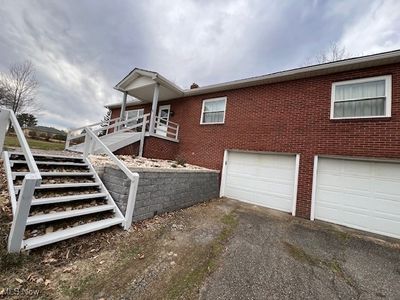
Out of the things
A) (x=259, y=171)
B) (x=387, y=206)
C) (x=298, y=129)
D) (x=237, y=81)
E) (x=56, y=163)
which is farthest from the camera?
(x=237, y=81)

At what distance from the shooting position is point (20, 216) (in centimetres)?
254

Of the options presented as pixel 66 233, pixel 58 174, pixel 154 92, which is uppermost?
pixel 154 92

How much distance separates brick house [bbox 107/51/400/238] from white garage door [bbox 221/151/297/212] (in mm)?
37

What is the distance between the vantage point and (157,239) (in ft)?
12.6

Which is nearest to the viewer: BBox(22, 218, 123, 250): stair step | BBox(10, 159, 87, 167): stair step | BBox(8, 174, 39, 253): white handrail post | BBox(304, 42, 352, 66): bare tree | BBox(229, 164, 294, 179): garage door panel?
BBox(8, 174, 39, 253): white handrail post

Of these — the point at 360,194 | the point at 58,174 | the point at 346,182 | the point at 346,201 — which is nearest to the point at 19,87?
the point at 58,174

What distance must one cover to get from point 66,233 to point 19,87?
29.2m

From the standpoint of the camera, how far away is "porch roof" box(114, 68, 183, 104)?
9.34m

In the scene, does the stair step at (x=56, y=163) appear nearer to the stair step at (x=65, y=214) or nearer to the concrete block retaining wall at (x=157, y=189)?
the concrete block retaining wall at (x=157, y=189)

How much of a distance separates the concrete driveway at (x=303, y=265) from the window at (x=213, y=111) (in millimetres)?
5222

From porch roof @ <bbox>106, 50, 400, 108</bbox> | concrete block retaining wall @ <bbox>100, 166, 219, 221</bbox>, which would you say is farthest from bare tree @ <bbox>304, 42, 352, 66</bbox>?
concrete block retaining wall @ <bbox>100, 166, 219, 221</bbox>

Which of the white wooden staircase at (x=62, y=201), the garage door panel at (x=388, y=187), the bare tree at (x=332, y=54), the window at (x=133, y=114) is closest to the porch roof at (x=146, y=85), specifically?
the window at (x=133, y=114)

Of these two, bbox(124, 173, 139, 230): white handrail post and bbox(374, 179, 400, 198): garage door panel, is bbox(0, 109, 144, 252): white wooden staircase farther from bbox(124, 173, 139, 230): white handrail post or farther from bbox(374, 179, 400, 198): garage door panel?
bbox(374, 179, 400, 198): garage door panel

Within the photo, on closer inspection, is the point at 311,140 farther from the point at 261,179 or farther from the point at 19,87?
the point at 19,87
